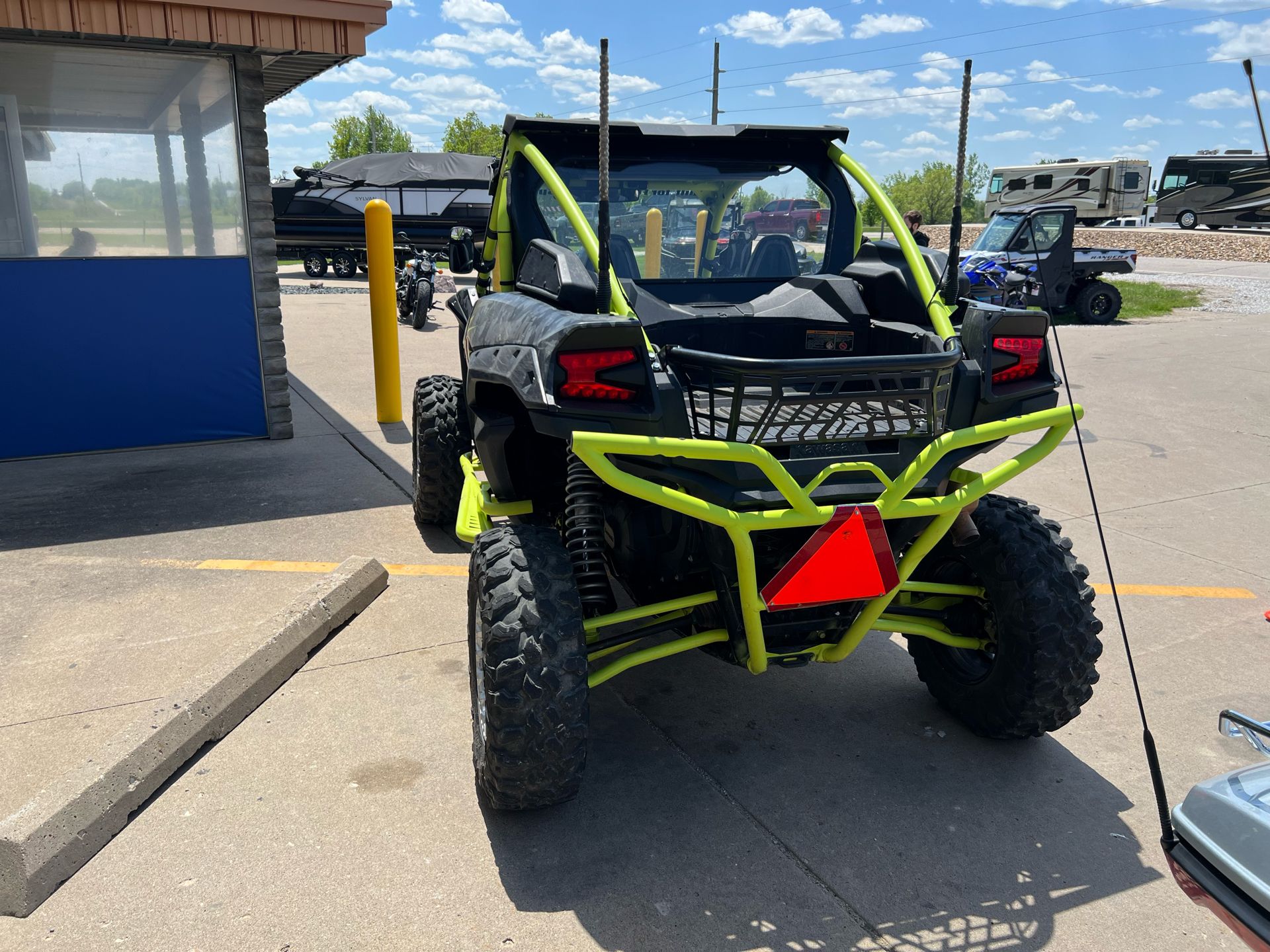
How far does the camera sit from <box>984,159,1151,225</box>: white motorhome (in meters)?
34.7

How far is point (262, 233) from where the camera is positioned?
7.43 meters

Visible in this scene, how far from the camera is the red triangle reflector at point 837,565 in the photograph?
107 inches

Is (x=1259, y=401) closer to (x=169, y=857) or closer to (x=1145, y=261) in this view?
(x=169, y=857)

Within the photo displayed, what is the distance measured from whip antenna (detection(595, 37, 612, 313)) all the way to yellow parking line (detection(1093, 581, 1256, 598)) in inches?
128

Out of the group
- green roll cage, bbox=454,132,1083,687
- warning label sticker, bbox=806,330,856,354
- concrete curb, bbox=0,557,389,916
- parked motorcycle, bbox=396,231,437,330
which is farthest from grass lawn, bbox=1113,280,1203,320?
concrete curb, bbox=0,557,389,916

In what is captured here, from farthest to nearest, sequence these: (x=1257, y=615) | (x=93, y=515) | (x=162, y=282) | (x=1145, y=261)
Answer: (x=1145, y=261), (x=162, y=282), (x=93, y=515), (x=1257, y=615)

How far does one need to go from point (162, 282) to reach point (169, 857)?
17.9ft

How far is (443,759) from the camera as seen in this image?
335 cm

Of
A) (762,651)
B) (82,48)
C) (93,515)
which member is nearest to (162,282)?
(82,48)

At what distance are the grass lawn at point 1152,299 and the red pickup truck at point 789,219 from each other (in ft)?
52.1

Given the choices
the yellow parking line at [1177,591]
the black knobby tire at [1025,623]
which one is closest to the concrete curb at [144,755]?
the black knobby tire at [1025,623]

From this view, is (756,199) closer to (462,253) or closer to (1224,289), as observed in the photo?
(462,253)

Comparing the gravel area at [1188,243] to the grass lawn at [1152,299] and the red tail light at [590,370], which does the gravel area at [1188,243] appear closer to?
the grass lawn at [1152,299]

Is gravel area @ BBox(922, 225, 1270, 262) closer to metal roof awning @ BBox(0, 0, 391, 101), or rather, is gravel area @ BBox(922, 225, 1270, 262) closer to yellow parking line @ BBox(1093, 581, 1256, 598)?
metal roof awning @ BBox(0, 0, 391, 101)
